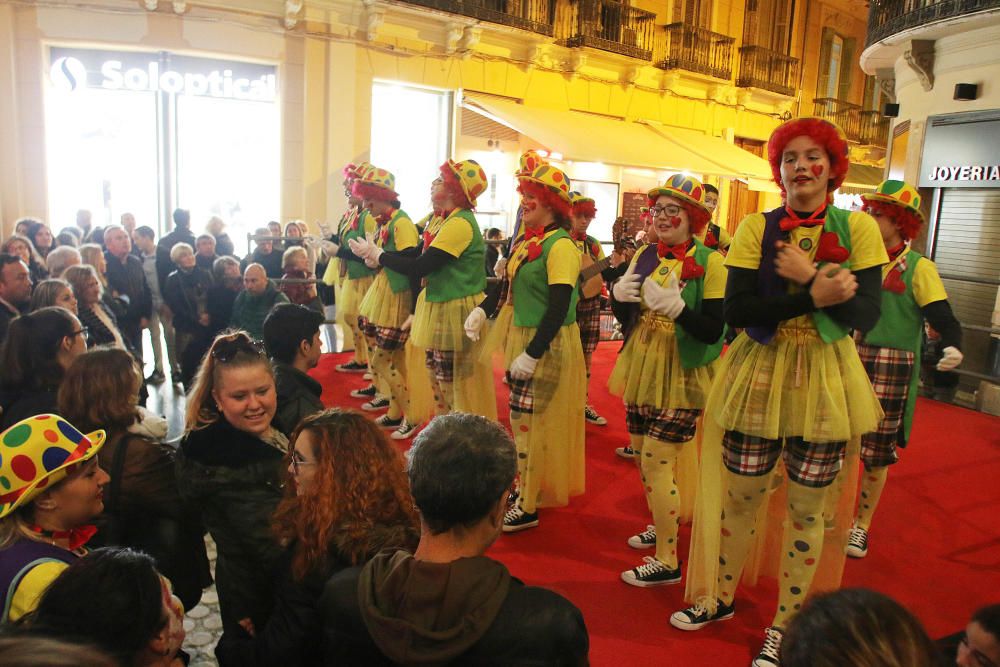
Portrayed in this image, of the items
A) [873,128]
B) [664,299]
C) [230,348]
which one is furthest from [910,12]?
[873,128]

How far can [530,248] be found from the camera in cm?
369

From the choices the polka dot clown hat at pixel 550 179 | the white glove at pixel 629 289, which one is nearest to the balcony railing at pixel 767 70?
the polka dot clown hat at pixel 550 179

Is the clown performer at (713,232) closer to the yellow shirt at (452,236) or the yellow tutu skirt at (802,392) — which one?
the yellow shirt at (452,236)

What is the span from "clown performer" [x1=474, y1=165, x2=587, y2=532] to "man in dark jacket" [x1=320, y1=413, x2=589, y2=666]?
2162 millimetres

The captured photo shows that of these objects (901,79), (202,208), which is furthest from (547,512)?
(202,208)

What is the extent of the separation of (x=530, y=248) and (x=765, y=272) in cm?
142

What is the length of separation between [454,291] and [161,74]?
26.5ft

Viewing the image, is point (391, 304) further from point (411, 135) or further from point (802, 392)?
point (411, 135)

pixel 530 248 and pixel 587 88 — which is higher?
pixel 587 88

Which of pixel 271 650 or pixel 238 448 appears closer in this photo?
pixel 271 650

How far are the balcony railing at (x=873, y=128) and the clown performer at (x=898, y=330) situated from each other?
66.0 ft

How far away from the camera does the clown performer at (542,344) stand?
357 cm

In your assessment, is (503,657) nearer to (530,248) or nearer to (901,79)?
(530,248)

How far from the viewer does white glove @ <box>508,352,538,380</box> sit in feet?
11.7
